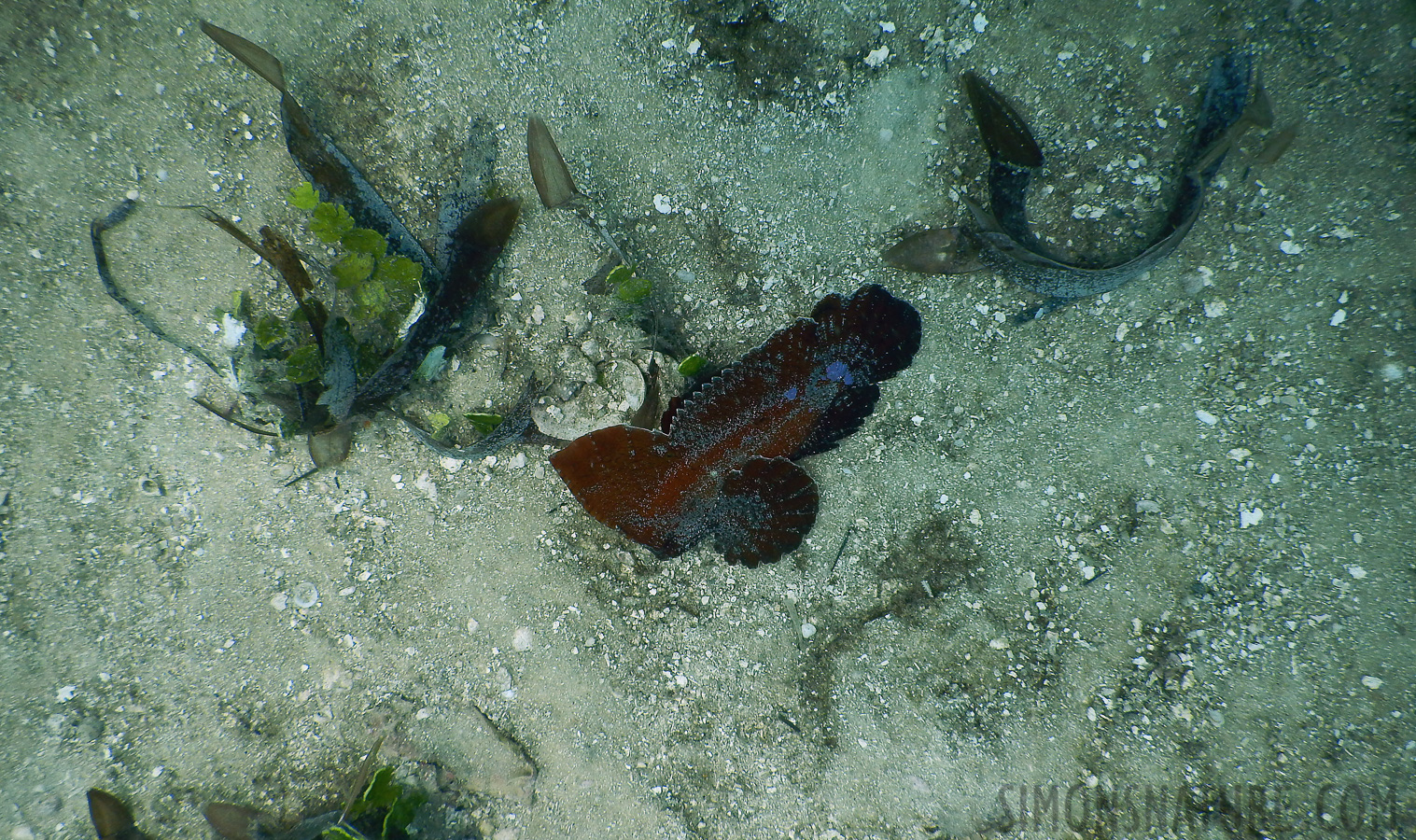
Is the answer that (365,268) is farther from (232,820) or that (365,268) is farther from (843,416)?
(232,820)

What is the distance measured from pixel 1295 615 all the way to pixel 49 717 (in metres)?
4.90

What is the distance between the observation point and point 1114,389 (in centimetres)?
234

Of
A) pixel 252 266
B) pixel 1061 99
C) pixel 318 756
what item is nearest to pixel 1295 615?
pixel 1061 99

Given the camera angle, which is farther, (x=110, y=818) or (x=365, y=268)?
(x=110, y=818)

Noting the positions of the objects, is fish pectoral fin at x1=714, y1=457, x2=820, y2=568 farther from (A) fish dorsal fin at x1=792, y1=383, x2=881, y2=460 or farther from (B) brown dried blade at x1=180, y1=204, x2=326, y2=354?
(B) brown dried blade at x1=180, y1=204, x2=326, y2=354

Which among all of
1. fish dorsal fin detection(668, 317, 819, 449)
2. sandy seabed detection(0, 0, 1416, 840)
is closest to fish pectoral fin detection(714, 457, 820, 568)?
sandy seabed detection(0, 0, 1416, 840)

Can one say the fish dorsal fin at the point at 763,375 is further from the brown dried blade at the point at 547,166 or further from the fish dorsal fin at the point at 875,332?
the brown dried blade at the point at 547,166

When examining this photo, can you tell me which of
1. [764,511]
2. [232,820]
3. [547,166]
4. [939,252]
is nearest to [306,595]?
[232,820]

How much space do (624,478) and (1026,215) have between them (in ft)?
6.13

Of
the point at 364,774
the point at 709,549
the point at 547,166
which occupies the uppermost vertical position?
the point at 547,166

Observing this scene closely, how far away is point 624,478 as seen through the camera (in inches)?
93.1

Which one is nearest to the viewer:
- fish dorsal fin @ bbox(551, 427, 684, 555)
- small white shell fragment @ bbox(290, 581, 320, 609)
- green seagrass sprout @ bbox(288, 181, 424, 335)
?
green seagrass sprout @ bbox(288, 181, 424, 335)

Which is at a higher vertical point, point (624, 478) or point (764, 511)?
point (624, 478)

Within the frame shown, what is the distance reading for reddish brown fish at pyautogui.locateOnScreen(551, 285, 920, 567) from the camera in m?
2.35
